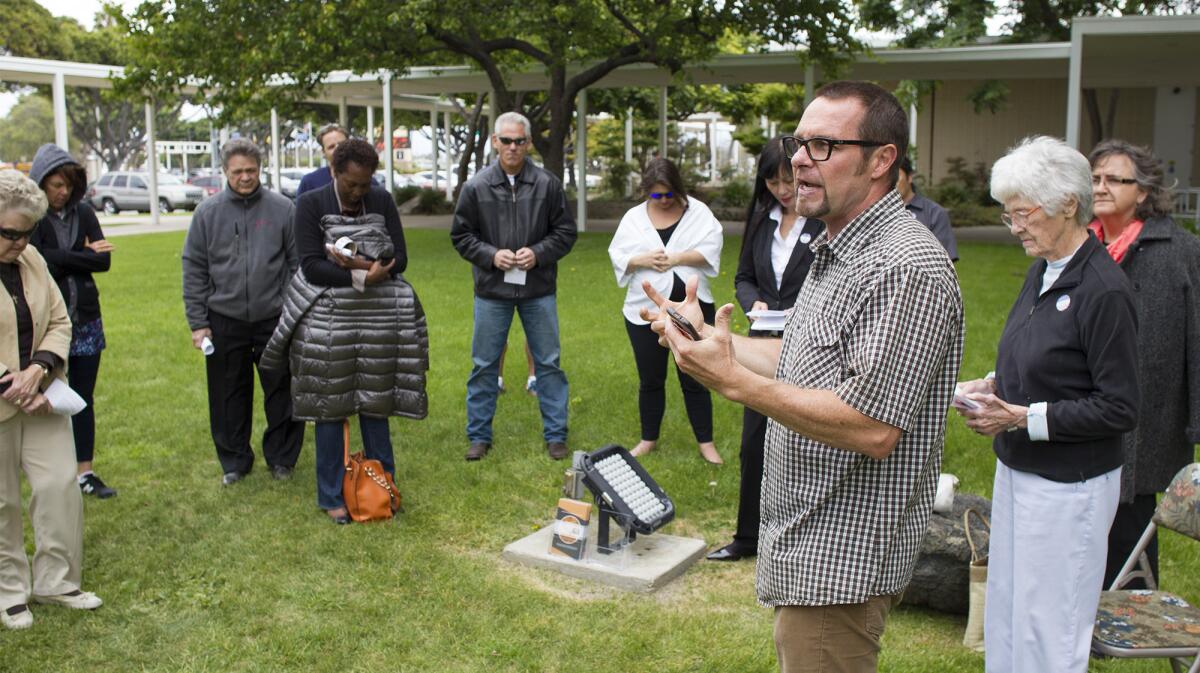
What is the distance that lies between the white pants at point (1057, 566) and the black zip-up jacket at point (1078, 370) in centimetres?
5

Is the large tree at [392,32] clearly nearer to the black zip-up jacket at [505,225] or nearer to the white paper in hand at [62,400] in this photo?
the black zip-up jacket at [505,225]

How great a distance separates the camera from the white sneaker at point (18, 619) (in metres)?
4.19

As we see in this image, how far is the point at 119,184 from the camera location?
3547 cm

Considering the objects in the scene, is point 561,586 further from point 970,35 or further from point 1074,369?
point 970,35

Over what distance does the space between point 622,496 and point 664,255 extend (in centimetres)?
169

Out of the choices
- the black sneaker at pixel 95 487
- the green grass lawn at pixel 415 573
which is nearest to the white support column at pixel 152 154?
the green grass lawn at pixel 415 573

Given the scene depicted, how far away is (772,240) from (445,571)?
2.24 meters

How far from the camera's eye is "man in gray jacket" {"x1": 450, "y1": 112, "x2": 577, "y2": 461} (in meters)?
6.26

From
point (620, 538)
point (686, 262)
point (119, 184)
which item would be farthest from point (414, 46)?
point (119, 184)

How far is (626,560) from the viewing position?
190 inches

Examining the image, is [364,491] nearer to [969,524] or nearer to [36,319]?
[36,319]

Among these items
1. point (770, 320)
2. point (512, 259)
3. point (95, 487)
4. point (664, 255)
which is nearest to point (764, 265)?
point (664, 255)

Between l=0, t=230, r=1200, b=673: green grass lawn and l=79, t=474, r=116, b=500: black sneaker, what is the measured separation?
0.09m

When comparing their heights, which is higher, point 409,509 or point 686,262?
point 686,262
